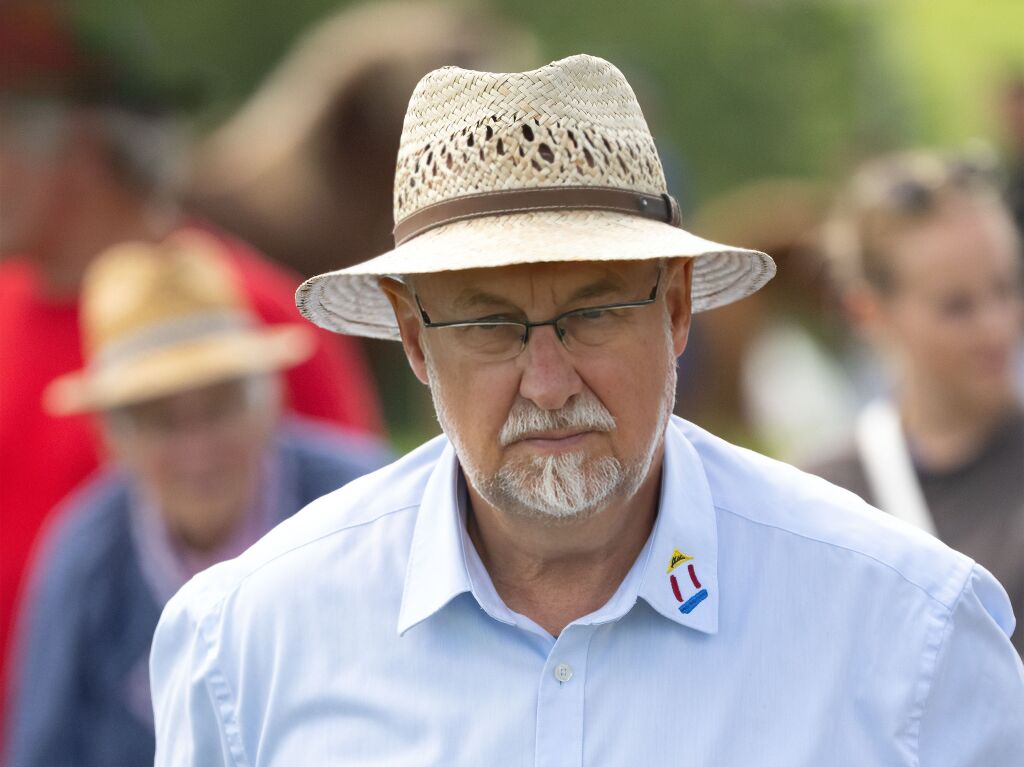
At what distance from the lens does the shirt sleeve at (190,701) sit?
2.65 metres

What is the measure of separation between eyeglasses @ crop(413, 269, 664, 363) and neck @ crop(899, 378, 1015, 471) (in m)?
1.91

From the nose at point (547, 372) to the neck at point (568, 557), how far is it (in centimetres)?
18

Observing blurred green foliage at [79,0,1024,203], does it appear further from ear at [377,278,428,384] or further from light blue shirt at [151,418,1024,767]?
light blue shirt at [151,418,1024,767]

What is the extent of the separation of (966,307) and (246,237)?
5.48 m

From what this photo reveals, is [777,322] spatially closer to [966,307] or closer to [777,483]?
[966,307]

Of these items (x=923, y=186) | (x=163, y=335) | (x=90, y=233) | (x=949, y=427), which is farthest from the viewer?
(x=90, y=233)

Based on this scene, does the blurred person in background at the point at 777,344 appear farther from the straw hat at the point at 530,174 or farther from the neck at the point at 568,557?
the straw hat at the point at 530,174

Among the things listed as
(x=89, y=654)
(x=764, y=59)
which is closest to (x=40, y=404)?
(x=89, y=654)

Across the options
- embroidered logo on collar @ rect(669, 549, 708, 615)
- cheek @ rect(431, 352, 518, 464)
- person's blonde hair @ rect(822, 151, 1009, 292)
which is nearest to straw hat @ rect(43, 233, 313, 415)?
person's blonde hair @ rect(822, 151, 1009, 292)

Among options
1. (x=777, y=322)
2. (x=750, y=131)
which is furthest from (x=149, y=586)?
(x=750, y=131)

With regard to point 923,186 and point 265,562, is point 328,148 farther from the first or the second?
point 265,562

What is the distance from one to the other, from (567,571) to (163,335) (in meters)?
2.51

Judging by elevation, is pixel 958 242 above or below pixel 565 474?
below

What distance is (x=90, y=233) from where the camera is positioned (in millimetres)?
5887
